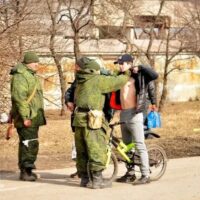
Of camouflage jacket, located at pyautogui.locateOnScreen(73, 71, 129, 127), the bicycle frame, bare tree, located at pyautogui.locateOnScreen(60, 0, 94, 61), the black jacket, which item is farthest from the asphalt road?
bare tree, located at pyautogui.locateOnScreen(60, 0, 94, 61)

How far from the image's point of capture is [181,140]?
1544cm

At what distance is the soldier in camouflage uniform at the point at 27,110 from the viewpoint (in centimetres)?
859

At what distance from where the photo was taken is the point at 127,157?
8578mm

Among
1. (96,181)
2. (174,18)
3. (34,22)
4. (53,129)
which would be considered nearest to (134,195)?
(96,181)

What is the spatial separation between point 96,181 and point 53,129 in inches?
454

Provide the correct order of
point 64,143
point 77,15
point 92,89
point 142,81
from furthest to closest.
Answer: point 77,15 < point 64,143 < point 142,81 < point 92,89

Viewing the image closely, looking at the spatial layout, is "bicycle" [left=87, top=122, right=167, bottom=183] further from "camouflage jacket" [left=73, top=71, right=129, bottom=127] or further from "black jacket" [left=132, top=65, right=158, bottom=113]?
"camouflage jacket" [left=73, top=71, right=129, bottom=127]

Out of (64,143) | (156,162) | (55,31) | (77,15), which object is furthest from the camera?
(77,15)

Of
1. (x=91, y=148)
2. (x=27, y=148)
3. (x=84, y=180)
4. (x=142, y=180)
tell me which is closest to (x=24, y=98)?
(x=27, y=148)

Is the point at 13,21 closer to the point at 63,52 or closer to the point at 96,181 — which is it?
the point at 96,181

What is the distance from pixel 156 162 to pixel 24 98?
2.19m

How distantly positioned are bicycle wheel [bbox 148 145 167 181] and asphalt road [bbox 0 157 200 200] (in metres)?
0.12

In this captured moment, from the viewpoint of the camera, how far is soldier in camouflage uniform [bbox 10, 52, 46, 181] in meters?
8.59

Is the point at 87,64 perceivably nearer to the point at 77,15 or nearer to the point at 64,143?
the point at 64,143
